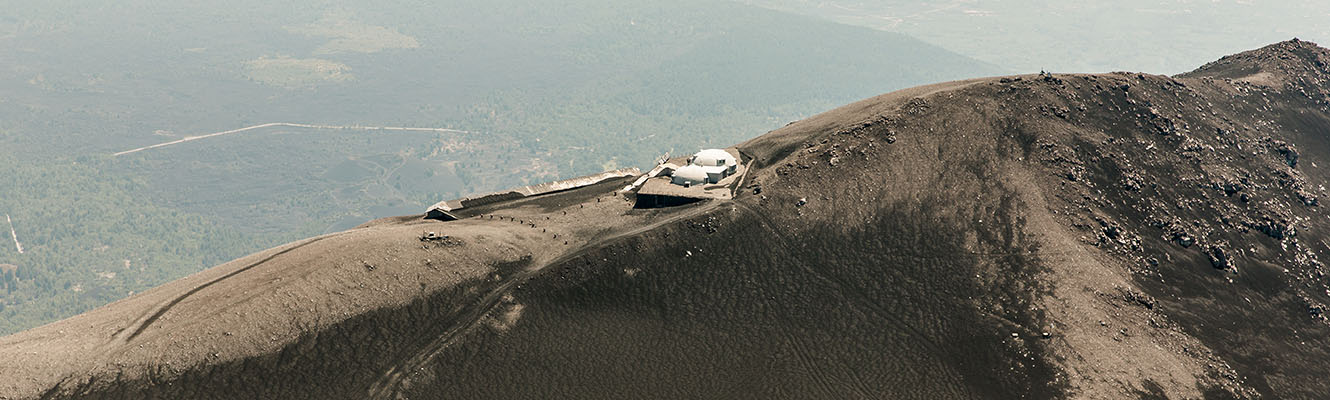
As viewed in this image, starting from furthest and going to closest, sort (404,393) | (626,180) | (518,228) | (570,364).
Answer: (626,180)
(518,228)
(570,364)
(404,393)

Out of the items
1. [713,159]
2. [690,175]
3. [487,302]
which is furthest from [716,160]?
[487,302]

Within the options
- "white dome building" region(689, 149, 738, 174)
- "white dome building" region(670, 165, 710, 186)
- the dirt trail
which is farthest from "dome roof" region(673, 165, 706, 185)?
the dirt trail

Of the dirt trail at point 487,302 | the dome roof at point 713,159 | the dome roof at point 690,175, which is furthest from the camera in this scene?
the dome roof at point 713,159

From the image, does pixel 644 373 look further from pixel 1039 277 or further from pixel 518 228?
Result: pixel 1039 277

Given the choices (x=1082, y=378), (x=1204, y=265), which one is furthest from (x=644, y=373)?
(x=1204, y=265)

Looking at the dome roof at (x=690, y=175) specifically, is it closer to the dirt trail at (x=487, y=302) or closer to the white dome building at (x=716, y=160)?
the white dome building at (x=716, y=160)

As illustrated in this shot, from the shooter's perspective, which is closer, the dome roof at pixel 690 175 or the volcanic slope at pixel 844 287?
the volcanic slope at pixel 844 287

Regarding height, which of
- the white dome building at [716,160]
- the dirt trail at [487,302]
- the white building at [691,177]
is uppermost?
the white dome building at [716,160]

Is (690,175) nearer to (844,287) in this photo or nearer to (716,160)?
(716,160)

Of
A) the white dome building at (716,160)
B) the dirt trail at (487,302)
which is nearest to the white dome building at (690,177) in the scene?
the white dome building at (716,160)
